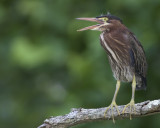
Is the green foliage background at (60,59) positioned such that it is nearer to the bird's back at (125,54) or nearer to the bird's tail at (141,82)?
the bird's tail at (141,82)

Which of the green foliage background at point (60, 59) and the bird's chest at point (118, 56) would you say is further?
the green foliage background at point (60, 59)

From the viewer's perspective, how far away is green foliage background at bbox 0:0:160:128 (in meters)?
6.31

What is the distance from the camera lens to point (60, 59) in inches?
265

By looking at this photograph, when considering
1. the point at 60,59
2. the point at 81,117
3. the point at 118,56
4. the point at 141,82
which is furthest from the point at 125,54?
the point at 60,59

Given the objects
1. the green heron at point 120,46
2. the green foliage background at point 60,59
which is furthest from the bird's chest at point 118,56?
the green foliage background at point 60,59

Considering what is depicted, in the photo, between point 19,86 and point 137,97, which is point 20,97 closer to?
point 19,86

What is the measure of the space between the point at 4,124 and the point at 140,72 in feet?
9.98

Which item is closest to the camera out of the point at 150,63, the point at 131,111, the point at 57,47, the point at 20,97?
the point at 131,111

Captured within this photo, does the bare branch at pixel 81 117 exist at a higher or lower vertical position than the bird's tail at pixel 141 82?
lower

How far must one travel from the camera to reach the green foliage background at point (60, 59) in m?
6.31

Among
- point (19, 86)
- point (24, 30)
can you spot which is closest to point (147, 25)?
point (24, 30)

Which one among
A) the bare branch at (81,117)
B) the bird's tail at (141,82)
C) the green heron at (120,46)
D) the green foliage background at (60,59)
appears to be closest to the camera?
→ the bare branch at (81,117)

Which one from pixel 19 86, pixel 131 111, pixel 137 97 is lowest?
pixel 131 111

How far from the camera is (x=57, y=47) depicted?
6.73m
